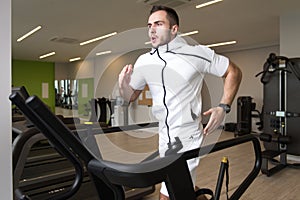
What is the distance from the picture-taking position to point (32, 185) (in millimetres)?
2322

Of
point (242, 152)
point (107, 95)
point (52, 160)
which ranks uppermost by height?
point (107, 95)

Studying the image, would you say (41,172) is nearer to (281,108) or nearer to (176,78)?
(176,78)

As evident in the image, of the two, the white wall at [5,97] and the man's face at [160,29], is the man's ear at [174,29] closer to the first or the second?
the man's face at [160,29]

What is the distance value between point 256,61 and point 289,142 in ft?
14.6

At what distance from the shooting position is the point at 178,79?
1241mm

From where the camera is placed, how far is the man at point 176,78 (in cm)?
122

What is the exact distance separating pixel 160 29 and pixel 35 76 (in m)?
12.5

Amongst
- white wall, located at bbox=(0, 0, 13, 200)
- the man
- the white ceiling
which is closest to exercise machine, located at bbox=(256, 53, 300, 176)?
the white ceiling

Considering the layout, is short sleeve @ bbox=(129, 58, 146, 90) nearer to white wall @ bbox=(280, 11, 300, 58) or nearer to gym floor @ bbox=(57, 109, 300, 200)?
gym floor @ bbox=(57, 109, 300, 200)

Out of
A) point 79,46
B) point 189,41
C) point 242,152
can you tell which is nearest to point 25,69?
point 79,46

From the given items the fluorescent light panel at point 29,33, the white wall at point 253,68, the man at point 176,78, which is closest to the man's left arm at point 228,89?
the man at point 176,78

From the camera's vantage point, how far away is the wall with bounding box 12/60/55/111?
39.2 ft

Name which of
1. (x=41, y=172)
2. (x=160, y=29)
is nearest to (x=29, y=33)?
(x=41, y=172)

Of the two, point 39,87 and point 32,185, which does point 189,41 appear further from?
point 39,87
